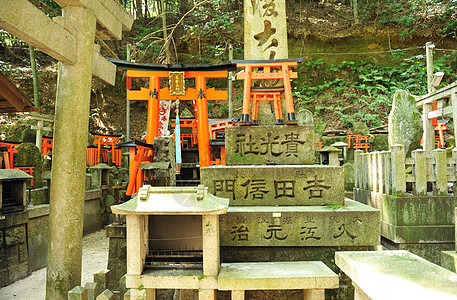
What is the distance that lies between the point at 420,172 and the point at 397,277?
393 cm

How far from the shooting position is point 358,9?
20703 millimetres

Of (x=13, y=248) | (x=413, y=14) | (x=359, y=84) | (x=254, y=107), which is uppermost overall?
(x=413, y=14)

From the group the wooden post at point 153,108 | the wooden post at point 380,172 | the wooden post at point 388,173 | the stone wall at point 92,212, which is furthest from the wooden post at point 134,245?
the stone wall at point 92,212

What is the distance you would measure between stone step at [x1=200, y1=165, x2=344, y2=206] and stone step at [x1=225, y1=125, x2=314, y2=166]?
662mm

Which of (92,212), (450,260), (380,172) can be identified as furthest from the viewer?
(92,212)

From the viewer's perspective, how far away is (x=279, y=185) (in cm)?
483

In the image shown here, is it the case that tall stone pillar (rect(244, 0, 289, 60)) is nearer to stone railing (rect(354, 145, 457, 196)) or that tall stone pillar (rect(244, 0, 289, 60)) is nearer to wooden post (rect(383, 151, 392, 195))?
wooden post (rect(383, 151, 392, 195))

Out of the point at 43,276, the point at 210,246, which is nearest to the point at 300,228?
the point at 210,246

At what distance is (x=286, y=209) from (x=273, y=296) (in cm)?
123

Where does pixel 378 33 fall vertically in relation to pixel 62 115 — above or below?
above

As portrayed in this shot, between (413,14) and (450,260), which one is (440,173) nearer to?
(450,260)

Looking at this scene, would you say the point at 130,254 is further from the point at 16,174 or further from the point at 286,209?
the point at 16,174

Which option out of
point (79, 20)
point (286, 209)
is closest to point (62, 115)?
point (79, 20)

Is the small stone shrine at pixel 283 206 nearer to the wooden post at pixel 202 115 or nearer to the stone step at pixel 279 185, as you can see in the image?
the stone step at pixel 279 185
